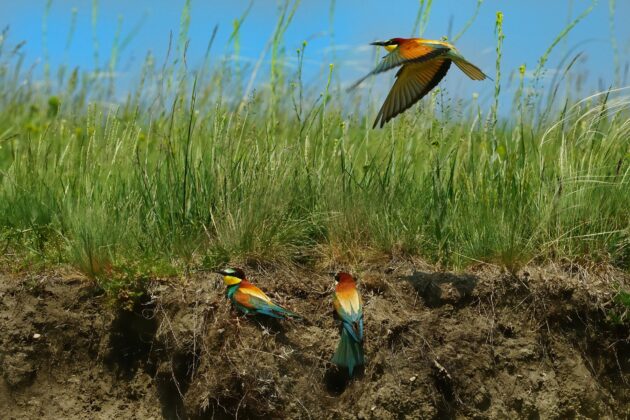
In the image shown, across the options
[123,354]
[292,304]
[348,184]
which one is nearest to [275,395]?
[292,304]

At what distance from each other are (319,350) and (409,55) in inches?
51.9

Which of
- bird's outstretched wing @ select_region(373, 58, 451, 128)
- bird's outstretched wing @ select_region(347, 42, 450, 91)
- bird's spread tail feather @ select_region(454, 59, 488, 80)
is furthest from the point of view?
bird's outstretched wing @ select_region(373, 58, 451, 128)

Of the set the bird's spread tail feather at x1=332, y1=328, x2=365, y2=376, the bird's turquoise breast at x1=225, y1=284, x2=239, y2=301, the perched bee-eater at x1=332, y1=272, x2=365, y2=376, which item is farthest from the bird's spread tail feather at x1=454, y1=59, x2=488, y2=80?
the bird's turquoise breast at x1=225, y1=284, x2=239, y2=301

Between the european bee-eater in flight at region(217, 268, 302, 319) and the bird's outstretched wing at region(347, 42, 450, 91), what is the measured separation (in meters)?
0.93

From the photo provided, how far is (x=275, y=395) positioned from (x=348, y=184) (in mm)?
1233

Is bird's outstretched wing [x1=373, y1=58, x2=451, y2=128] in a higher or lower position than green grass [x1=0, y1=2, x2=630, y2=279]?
higher

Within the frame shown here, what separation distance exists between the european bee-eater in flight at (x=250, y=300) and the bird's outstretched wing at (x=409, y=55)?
933 mm

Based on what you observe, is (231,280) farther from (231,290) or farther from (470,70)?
(470,70)

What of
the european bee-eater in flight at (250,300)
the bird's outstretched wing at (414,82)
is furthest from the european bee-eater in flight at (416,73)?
the european bee-eater in flight at (250,300)

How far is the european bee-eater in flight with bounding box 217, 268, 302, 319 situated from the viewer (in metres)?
3.58

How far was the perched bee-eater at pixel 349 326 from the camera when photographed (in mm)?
3553

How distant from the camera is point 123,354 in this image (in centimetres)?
397

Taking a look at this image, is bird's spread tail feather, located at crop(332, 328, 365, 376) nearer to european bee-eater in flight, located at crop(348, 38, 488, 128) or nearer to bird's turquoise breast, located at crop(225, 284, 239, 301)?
bird's turquoise breast, located at crop(225, 284, 239, 301)

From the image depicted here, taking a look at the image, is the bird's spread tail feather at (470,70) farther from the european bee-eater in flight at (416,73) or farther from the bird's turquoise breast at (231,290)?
the bird's turquoise breast at (231,290)
